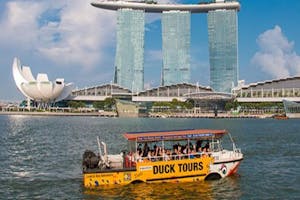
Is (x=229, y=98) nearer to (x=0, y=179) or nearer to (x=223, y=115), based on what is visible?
(x=223, y=115)

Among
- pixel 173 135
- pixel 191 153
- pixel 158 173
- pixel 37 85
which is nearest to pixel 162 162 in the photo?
pixel 158 173

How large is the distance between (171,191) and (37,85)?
555 ft

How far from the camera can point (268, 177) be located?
27.6m

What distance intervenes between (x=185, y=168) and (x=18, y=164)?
48.7ft

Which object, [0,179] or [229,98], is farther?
[229,98]

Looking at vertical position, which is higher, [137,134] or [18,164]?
[137,134]

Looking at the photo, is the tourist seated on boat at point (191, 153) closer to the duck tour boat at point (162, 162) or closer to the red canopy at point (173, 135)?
the duck tour boat at point (162, 162)

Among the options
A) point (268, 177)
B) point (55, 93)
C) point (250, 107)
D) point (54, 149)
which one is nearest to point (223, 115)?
point (250, 107)

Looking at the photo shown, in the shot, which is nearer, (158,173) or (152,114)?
(158,173)

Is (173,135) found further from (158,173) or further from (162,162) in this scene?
(158,173)

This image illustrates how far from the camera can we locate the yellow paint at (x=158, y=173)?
2359 cm

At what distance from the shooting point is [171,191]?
2336 centimetres

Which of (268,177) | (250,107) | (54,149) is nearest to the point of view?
(268,177)

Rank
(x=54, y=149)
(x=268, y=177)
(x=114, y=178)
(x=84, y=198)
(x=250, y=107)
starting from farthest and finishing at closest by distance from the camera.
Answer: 1. (x=250, y=107)
2. (x=54, y=149)
3. (x=268, y=177)
4. (x=114, y=178)
5. (x=84, y=198)
